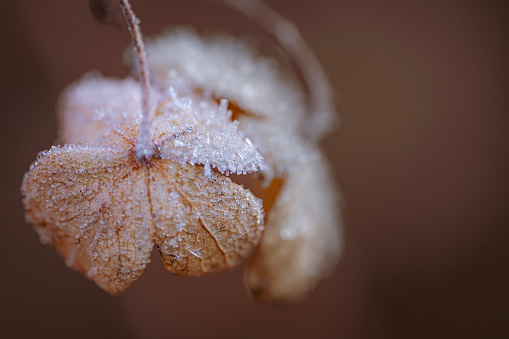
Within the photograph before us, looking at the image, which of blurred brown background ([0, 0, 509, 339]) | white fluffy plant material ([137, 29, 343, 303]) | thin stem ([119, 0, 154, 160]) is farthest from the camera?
blurred brown background ([0, 0, 509, 339])

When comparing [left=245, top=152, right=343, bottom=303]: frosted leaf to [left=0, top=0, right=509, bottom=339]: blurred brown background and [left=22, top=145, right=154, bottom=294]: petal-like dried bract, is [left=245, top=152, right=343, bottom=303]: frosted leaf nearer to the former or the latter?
[left=22, top=145, right=154, bottom=294]: petal-like dried bract

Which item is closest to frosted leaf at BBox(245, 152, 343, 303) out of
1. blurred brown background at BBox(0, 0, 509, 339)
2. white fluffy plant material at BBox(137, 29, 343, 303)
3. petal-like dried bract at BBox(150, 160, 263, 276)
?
white fluffy plant material at BBox(137, 29, 343, 303)

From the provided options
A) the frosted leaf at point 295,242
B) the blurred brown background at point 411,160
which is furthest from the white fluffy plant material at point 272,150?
the blurred brown background at point 411,160

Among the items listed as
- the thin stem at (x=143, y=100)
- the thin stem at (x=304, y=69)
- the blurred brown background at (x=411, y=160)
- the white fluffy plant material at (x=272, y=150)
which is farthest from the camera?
the blurred brown background at (x=411, y=160)

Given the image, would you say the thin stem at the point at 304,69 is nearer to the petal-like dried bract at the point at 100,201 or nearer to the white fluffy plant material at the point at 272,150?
the white fluffy plant material at the point at 272,150

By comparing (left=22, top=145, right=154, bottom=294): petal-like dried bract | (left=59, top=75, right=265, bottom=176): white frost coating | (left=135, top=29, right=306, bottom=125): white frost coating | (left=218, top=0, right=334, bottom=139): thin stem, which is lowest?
(left=22, top=145, right=154, bottom=294): petal-like dried bract

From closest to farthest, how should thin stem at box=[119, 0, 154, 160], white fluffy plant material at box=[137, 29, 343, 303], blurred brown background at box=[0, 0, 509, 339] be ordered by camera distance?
thin stem at box=[119, 0, 154, 160] < white fluffy plant material at box=[137, 29, 343, 303] < blurred brown background at box=[0, 0, 509, 339]
